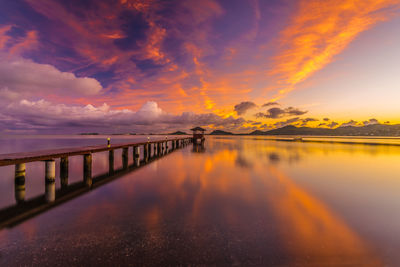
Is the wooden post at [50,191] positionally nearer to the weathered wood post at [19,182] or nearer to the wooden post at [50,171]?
the wooden post at [50,171]

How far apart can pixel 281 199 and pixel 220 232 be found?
16.4 ft

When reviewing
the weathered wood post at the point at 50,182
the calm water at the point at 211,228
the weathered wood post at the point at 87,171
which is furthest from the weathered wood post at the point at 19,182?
the weathered wood post at the point at 87,171

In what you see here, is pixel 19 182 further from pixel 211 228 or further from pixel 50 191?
pixel 211 228

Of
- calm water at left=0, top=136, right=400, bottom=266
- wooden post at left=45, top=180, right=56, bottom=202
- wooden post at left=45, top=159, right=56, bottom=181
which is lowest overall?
calm water at left=0, top=136, right=400, bottom=266

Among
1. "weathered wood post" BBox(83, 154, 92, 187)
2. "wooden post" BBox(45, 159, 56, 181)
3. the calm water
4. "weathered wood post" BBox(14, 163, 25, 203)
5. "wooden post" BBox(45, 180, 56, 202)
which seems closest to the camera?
the calm water

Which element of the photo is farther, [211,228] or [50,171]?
[50,171]

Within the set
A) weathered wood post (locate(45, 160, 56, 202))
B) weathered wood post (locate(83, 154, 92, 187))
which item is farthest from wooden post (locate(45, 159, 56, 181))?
weathered wood post (locate(83, 154, 92, 187))

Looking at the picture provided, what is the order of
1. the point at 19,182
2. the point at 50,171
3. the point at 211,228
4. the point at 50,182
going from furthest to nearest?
the point at 19,182
the point at 50,171
the point at 50,182
the point at 211,228

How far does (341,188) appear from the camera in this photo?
11.8 metres

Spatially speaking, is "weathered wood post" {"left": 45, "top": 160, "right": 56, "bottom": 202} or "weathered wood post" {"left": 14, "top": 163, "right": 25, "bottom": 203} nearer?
"weathered wood post" {"left": 45, "top": 160, "right": 56, "bottom": 202}

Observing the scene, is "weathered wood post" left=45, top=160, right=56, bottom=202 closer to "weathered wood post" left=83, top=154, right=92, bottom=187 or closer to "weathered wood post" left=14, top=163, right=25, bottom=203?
"weathered wood post" left=14, top=163, right=25, bottom=203

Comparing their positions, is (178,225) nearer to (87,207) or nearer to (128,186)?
(87,207)

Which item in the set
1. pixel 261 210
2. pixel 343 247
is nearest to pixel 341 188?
pixel 261 210

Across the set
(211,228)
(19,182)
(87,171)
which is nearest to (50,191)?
(87,171)
